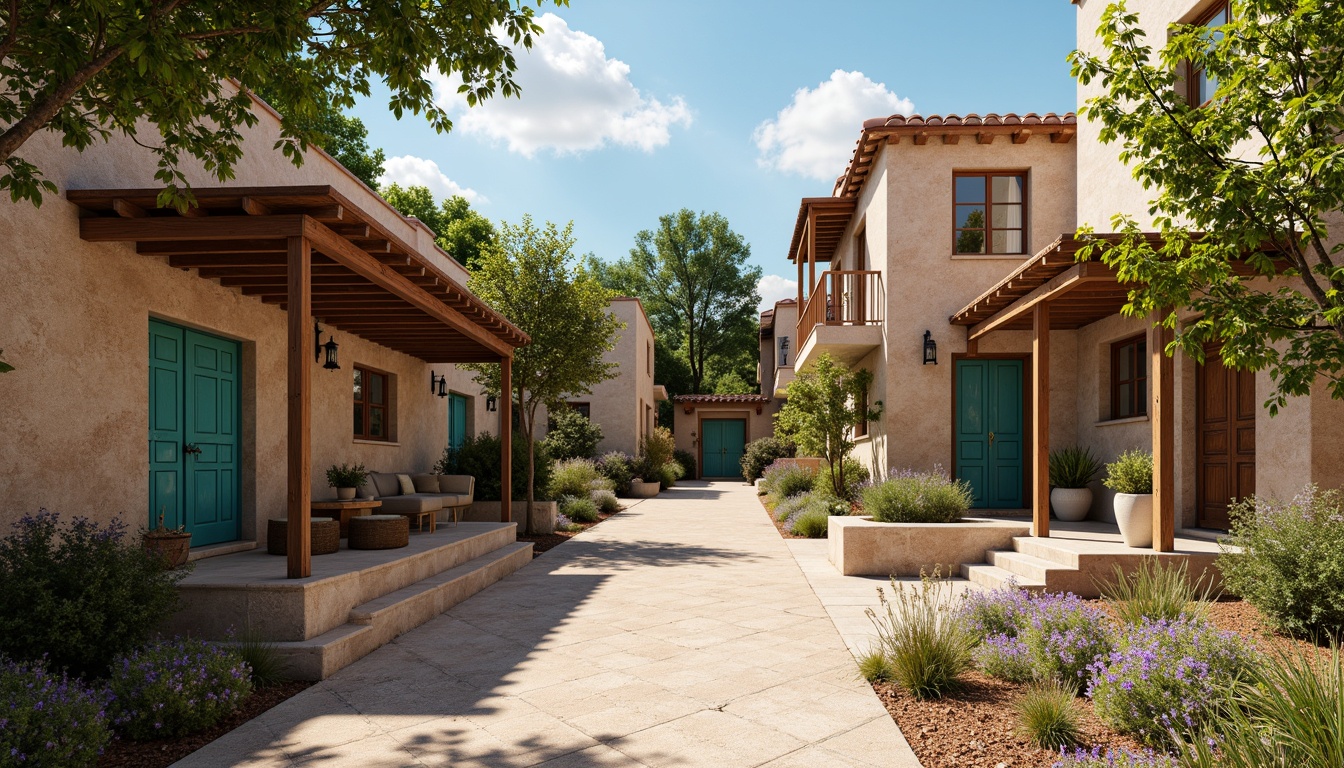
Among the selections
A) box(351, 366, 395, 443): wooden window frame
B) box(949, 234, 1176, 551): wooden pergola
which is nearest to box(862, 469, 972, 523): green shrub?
box(949, 234, 1176, 551): wooden pergola

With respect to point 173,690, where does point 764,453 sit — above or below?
below

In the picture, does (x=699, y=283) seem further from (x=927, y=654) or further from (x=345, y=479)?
(x=927, y=654)

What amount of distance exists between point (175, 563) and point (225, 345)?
2.52m

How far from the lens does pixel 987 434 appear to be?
12.1m

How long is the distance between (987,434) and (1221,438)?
12.9 ft

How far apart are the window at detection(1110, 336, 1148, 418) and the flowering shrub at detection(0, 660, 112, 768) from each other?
10245mm

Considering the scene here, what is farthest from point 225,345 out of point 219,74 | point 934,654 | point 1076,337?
point 1076,337

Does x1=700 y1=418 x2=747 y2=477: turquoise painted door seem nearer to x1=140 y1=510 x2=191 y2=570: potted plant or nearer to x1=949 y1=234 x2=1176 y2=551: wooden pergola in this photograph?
x1=949 y1=234 x2=1176 y2=551: wooden pergola

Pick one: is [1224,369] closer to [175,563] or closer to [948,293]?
[948,293]

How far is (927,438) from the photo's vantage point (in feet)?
39.9

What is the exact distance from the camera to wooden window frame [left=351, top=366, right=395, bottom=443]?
11.8 metres

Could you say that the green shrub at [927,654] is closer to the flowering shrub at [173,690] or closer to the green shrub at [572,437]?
the flowering shrub at [173,690]

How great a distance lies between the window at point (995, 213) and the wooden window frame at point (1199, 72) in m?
3.50

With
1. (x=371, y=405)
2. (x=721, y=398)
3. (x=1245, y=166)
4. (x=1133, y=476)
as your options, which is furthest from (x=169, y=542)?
(x=721, y=398)
